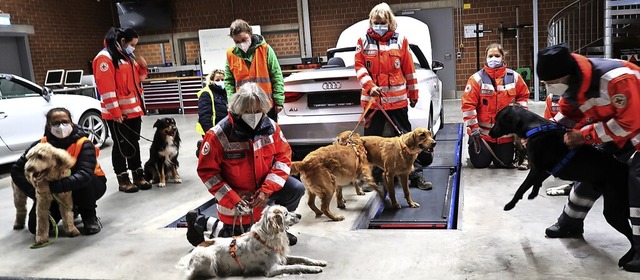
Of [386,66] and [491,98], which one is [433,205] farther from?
[491,98]

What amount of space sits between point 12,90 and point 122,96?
2827 mm

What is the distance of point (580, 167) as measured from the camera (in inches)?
101

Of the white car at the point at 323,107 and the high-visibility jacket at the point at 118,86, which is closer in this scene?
the white car at the point at 323,107

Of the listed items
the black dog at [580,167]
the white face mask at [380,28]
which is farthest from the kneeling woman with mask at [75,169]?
the black dog at [580,167]

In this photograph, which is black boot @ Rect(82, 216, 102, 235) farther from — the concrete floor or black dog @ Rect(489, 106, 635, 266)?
black dog @ Rect(489, 106, 635, 266)

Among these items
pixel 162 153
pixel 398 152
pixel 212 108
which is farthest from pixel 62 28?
pixel 398 152

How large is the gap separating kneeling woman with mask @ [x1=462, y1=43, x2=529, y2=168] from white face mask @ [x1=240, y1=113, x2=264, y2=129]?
95.7 inches

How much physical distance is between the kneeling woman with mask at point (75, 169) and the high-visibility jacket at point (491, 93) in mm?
3153

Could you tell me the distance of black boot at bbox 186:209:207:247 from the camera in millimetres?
2832

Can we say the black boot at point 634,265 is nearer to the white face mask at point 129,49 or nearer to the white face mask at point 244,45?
the white face mask at point 244,45

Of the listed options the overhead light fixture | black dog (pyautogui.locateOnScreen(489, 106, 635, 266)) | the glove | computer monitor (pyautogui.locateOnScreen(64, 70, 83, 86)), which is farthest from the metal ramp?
the overhead light fixture

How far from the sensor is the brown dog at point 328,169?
3.39 metres

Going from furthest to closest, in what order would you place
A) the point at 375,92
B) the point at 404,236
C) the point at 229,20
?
the point at 229,20, the point at 375,92, the point at 404,236

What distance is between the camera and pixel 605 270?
7.88ft
